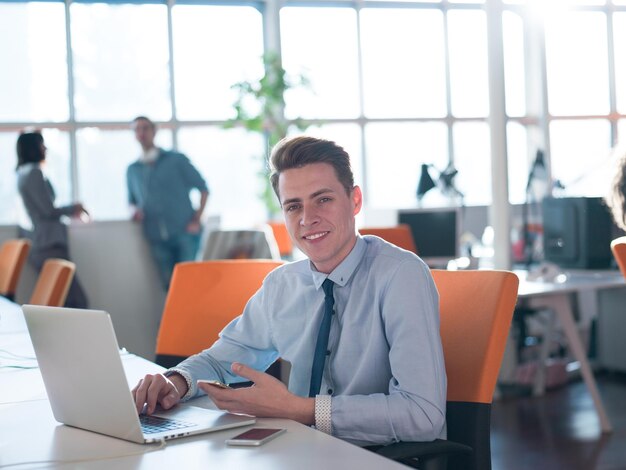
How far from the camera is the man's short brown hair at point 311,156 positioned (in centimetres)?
196

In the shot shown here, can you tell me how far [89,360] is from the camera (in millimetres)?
1470

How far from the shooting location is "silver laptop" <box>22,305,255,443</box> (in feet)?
4.69

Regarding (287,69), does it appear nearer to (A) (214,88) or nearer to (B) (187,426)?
(A) (214,88)

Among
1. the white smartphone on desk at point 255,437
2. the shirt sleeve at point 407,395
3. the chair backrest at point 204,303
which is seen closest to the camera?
the white smartphone on desk at point 255,437

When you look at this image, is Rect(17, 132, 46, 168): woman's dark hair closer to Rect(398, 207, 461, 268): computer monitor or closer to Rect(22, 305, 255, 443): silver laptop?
Rect(398, 207, 461, 268): computer monitor

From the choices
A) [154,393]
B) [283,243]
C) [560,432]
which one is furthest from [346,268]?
[283,243]

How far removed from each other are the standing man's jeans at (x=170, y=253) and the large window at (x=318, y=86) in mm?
2304

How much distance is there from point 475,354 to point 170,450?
677 mm

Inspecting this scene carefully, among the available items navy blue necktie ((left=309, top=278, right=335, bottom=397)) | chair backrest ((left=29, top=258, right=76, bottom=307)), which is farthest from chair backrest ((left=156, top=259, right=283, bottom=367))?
chair backrest ((left=29, top=258, right=76, bottom=307))

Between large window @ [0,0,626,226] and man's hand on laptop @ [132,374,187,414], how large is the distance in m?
5.82

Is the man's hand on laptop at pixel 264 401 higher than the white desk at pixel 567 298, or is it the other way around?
the man's hand on laptop at pixel 264 401

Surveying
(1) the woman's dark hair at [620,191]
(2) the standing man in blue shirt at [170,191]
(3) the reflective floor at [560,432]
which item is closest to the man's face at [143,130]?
(2) the standing man in blue shirt at [170,191]

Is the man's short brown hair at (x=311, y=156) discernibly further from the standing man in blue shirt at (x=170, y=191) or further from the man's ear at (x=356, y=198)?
the standing man in blue shirt at (x=170, y=191)

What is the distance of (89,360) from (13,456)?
19 centimetres
